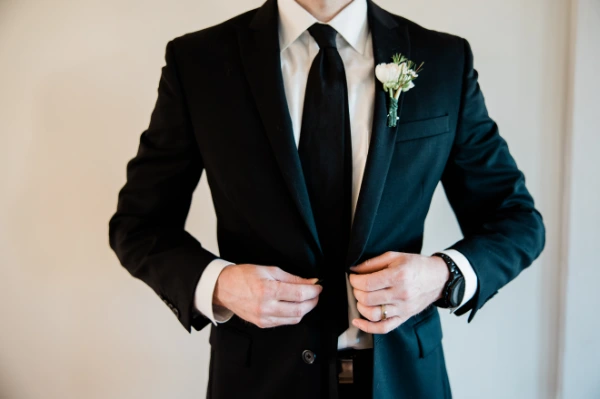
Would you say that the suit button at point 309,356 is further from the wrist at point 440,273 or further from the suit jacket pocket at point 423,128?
the suit jacket pocket at point 423,128

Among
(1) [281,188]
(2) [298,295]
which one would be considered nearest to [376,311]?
(2) [298,295]

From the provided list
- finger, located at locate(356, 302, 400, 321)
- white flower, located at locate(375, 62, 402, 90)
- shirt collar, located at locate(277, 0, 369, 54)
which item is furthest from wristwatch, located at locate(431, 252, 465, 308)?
shirt collar, located at locate(277, 0, 369, 54)

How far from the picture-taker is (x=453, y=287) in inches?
31.0

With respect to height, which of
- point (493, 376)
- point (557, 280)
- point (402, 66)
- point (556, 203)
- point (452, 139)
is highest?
point (402, 66)

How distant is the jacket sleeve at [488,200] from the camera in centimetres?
83

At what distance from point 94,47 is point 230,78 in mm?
678

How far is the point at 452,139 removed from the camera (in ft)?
2.80

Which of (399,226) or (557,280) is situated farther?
(557,280)

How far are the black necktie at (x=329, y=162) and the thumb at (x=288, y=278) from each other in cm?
5

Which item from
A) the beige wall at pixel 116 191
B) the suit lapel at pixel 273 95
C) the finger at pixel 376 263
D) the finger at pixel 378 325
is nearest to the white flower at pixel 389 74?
the suit lapel at pixel 273 95

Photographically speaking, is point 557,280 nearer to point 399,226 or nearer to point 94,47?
point 399,226

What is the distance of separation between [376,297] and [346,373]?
8.6 inches

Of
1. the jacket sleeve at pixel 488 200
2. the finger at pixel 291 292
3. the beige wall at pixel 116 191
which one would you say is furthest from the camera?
the beige wall at pixel 116 191

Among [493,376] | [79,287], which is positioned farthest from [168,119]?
[493,376]
